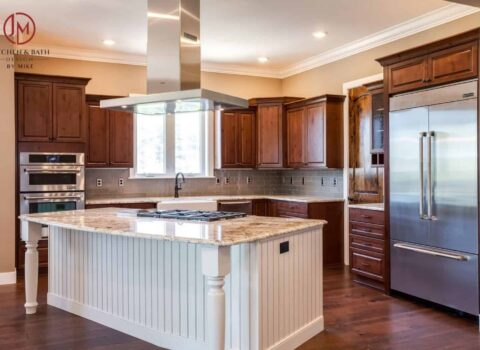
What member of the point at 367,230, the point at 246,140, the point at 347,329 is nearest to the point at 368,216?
the point at 367,230

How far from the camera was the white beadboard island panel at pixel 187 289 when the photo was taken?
2.98 meters

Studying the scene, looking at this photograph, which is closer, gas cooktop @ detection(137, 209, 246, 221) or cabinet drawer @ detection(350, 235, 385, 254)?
gas cooktop @ detection(137, 209, 246, 221)

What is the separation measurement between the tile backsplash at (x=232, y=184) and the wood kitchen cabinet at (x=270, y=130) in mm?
522

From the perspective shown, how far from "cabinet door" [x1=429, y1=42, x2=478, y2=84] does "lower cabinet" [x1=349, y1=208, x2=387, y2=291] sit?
5.01ft

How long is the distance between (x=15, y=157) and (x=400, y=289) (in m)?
4.47

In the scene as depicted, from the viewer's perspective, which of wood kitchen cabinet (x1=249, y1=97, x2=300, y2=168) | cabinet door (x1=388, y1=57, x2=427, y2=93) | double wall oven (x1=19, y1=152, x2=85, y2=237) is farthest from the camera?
wood kitchen cabinet (x1=249, y1=97, x2=300, y2=168)

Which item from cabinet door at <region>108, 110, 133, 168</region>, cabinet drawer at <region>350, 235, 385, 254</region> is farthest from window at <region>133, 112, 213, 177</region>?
cabinet drawer at <region>350, 235, 385, 254</region>

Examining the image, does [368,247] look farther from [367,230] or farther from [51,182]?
[51,182]

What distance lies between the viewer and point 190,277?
10.8 ft

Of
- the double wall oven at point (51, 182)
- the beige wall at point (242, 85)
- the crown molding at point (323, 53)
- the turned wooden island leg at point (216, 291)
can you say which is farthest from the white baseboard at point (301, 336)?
the beige wall at point (242, 85)

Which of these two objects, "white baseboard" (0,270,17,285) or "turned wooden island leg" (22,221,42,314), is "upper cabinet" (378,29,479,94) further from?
"white baseboard" (0,270,17,285)

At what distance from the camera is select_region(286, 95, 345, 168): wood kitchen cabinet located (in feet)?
20.7

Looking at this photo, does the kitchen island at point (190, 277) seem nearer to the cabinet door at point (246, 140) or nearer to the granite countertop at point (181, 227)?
the granite countertop at point (181, 227)

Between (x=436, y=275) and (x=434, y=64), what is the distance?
190 cm
